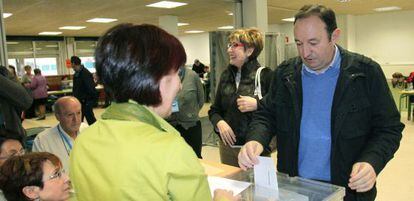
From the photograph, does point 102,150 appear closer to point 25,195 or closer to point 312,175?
point 312,175

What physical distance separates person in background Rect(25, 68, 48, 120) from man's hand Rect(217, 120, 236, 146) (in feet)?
26.1

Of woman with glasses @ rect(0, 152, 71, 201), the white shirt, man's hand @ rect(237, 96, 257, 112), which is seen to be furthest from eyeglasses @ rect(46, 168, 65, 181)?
man's hand @ rect(237, 96, 257, 112)

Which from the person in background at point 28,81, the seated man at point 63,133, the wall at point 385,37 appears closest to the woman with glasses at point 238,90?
the seated man at point 63,133

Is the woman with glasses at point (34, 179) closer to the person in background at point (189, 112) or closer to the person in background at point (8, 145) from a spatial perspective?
the person in background at point (8, 145)

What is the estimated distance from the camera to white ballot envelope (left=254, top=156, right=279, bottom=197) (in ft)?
3.85

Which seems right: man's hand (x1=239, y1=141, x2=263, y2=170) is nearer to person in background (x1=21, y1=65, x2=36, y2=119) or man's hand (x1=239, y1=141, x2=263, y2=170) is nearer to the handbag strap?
the handbag strap

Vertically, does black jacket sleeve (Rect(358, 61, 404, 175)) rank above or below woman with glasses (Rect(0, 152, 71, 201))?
above

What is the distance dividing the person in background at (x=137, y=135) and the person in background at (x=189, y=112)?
7.89ft

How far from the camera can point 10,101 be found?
2195mm

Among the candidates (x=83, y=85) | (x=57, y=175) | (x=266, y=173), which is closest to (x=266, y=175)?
(x=266, y=173)

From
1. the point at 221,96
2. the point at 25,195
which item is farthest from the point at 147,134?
the point at 221,96

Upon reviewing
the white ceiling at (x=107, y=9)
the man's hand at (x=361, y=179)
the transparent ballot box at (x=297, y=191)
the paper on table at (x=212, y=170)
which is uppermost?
the white ceiling at (x=107, y=9)

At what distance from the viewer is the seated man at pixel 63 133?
7.96 feet

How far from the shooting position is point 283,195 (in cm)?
118
